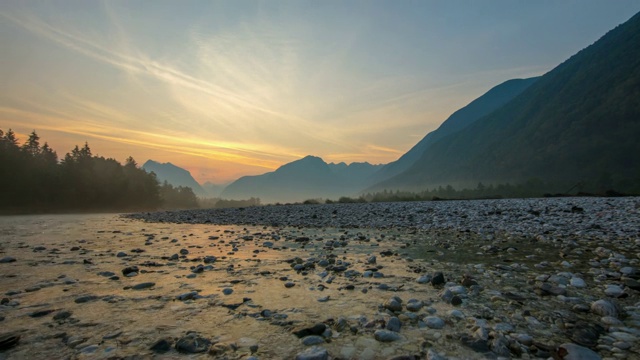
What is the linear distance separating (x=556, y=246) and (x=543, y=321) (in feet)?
22.8

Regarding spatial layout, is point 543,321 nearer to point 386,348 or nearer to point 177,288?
point 386,348

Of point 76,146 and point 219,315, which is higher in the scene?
point 76,146

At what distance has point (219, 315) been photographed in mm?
4895

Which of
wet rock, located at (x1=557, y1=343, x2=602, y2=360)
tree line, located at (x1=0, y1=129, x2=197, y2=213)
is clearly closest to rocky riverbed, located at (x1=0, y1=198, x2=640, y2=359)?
wet rock, located at (x1=557, y1=343, x2=602, y2=360)

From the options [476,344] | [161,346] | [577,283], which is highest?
[577,283]

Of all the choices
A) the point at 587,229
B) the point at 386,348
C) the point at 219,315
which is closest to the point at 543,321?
the point at 386,348

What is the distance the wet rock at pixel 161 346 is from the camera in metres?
3.75

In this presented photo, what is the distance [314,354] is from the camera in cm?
351

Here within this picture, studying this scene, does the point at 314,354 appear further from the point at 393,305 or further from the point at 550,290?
the point at 550,290

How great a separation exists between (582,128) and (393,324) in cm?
13812

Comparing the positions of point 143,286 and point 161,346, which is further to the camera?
point 143,286

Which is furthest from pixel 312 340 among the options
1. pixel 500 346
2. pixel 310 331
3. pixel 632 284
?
pixel 632 284

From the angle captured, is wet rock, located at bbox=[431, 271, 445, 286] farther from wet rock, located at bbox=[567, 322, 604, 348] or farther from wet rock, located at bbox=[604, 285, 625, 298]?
wet rock, located at bbox=[604, 285, 625, 298]

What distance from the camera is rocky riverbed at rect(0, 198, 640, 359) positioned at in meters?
3.76
